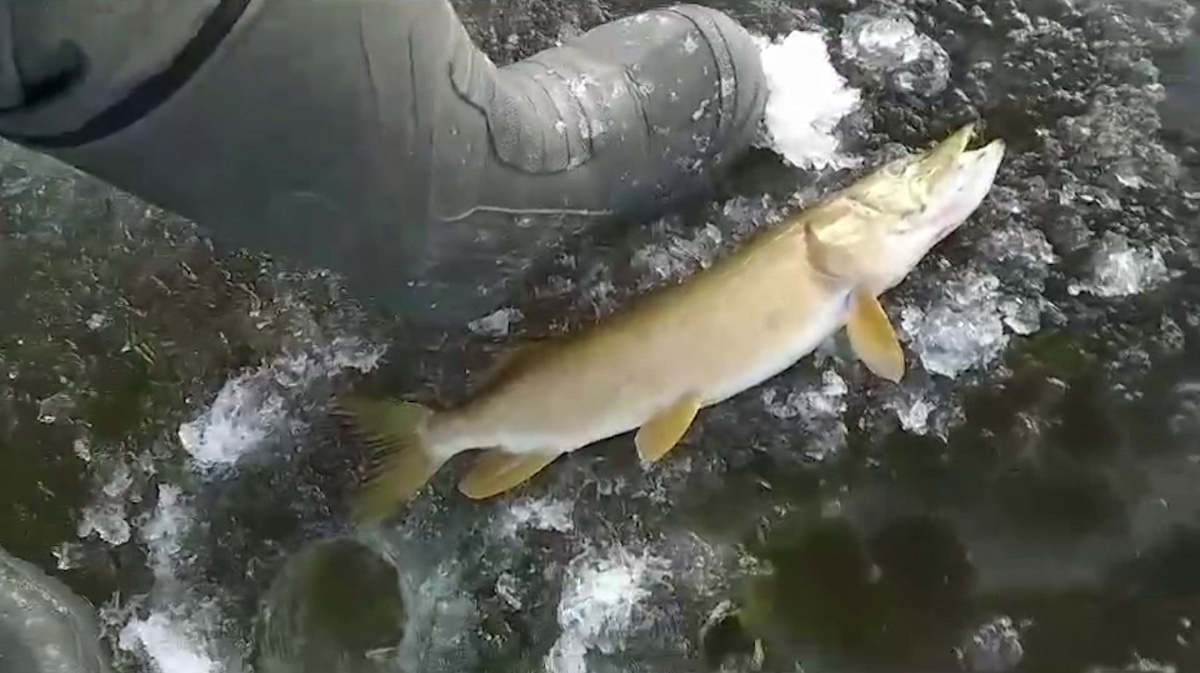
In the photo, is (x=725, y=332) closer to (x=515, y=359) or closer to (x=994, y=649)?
(x=515, y=359)

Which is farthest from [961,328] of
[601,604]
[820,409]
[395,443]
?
[395,443]

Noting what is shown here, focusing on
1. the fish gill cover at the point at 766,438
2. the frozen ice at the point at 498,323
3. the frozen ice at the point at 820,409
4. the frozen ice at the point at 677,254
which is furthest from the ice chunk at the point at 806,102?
the frozen ice at the point at 498,323

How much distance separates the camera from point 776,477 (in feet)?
4.61

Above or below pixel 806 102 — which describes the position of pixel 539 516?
below

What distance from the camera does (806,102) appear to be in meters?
1.49

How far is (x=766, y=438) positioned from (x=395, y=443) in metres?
0.44

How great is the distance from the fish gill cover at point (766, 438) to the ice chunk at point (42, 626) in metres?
0.02

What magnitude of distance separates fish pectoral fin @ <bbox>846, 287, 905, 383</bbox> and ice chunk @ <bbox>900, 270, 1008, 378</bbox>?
23 centimetres

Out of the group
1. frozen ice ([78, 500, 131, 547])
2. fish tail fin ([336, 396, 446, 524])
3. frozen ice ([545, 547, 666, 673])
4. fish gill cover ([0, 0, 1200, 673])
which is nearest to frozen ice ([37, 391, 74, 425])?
fish gill cover ([0, 0, 1200, 673])

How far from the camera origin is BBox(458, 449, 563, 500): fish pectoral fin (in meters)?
1.22

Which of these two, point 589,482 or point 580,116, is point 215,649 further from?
point 580,116

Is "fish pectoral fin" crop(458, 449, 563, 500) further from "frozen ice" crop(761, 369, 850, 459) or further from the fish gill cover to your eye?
"frozen ice" crop(761, 369, 850, 459)

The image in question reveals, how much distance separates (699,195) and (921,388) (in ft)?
1.14

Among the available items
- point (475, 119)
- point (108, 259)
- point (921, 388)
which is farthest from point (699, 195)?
point (108, 259)
